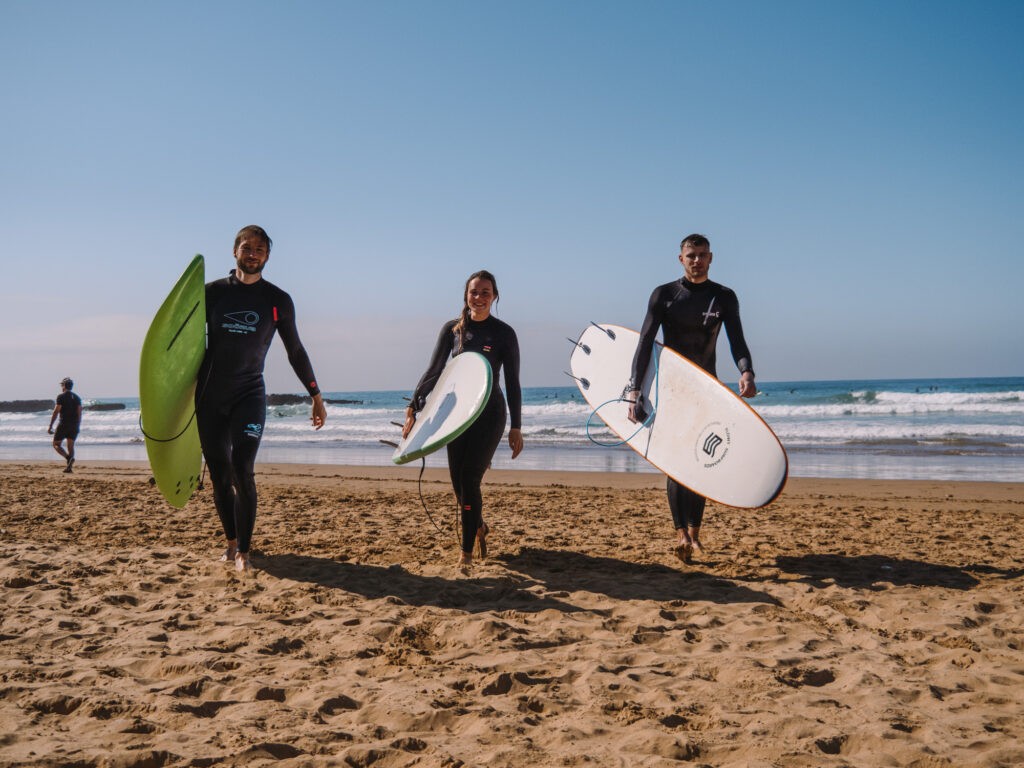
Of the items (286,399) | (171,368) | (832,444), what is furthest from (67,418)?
(286,399)

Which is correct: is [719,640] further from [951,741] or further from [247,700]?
[247,700]

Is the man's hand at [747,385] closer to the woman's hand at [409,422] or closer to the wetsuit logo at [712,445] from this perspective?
the wetsuit logo at [712,445]

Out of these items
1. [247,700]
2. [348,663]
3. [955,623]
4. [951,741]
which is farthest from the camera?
[955,623]

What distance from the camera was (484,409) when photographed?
159 inches

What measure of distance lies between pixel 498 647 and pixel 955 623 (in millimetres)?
1853

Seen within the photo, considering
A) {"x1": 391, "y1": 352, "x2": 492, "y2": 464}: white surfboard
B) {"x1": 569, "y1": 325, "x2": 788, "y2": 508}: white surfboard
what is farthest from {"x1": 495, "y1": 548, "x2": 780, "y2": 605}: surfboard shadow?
→ {"x1": 391, "y1": 352, "x2": 492, "y2": 464}: white surfboard

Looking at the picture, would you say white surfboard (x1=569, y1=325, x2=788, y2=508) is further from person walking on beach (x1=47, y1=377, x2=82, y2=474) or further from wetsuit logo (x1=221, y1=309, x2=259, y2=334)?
person walking on beach (x1=47, y1=377, x2=82, y2=474)

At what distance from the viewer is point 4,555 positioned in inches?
167

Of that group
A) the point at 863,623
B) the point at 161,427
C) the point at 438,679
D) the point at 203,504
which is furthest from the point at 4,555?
the point at 863,623

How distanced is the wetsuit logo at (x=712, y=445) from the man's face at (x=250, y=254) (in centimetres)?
269

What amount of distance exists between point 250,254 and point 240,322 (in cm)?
37

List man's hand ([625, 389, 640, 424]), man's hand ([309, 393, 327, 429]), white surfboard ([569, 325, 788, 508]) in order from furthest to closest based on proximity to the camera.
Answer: man's hand ([625, 389, 640, 424]), man's hand ([309, 393, 327, 429]), white surfboard ([569, 325, 788, 508])

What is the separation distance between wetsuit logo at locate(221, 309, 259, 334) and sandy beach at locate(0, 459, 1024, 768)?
1.28 meters

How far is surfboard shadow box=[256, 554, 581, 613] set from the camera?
3340 mm
